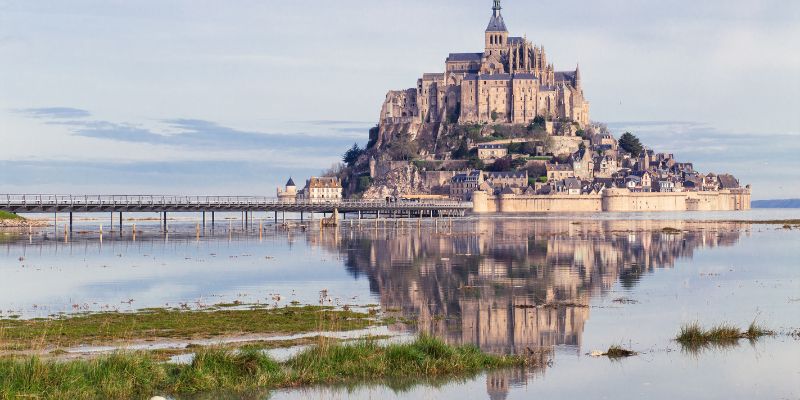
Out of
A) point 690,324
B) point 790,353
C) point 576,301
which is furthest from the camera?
point 576,301

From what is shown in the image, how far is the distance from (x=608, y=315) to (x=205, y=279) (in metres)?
17.9

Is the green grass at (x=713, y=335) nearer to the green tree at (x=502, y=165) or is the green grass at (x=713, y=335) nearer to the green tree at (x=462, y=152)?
the green tree at (x=502, y=165)

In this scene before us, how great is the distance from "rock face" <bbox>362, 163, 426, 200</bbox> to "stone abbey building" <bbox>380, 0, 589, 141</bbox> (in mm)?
9532

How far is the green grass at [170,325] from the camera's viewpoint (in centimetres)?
2209

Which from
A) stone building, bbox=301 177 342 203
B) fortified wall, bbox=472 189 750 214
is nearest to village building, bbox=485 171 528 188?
fortified wall, bbox=472 189 750 214

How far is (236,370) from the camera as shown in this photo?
1781 cm

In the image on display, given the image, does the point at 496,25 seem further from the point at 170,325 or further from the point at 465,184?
the point at 170,325

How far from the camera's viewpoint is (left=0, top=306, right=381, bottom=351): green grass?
2209cm

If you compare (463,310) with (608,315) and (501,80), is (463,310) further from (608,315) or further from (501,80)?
(501,80)

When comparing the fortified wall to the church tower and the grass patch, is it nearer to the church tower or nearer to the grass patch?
the church tower

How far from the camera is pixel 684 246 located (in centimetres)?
5744

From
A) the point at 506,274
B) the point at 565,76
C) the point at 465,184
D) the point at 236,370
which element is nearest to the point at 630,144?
the point at 565,76

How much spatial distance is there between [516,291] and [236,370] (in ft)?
52.5

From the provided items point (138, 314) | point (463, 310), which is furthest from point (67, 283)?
point (463, 310)
